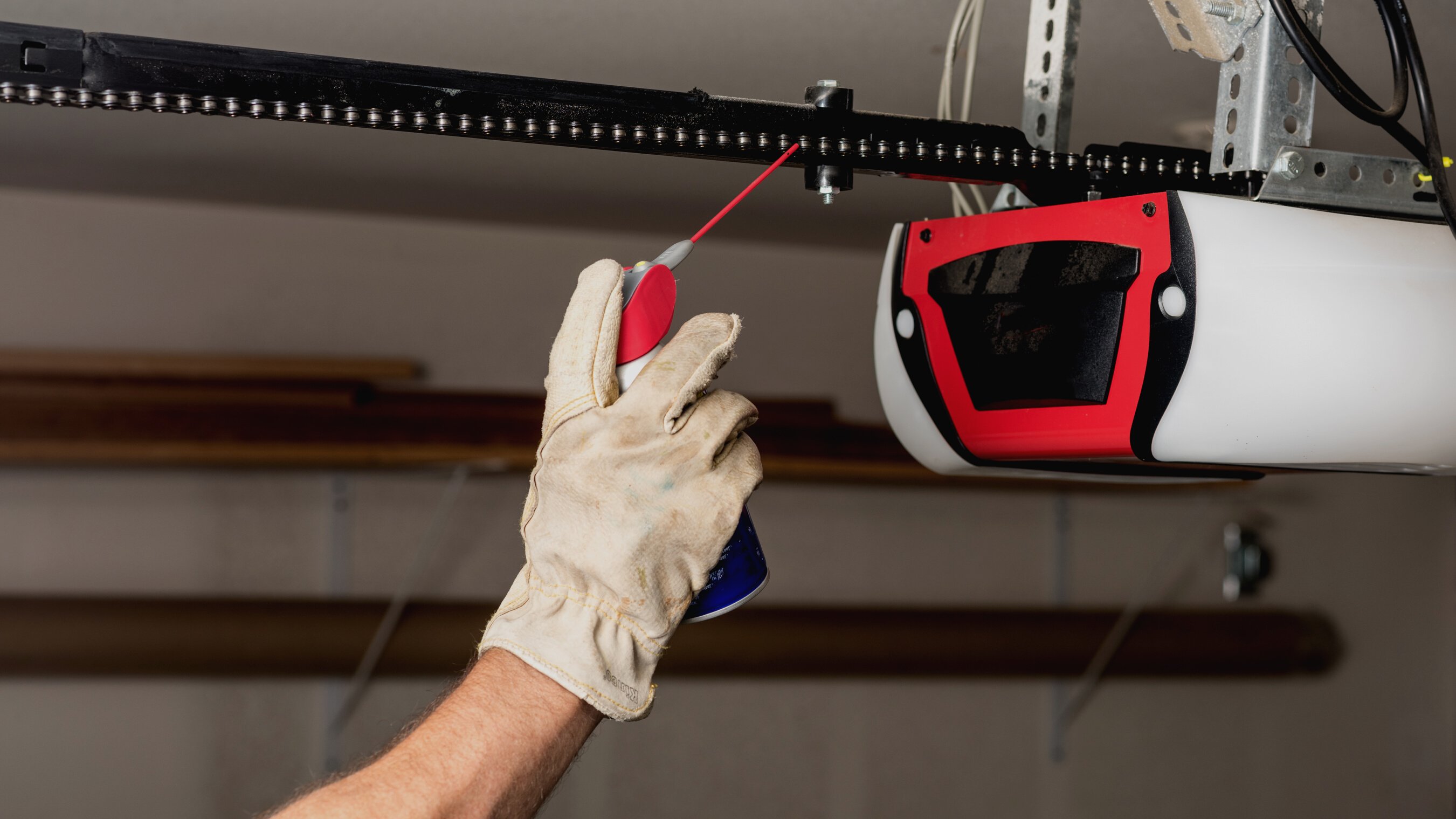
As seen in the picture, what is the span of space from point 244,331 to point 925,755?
5.87 feet

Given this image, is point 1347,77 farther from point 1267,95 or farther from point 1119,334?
point 1119,334

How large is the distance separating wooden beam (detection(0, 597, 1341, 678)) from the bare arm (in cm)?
153

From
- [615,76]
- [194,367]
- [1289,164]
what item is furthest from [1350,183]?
[194,367]

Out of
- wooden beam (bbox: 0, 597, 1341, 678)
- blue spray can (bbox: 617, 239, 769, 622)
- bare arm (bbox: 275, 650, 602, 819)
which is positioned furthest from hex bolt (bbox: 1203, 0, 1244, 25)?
wooden beam (bbox: 0, 597, 1341, 678)

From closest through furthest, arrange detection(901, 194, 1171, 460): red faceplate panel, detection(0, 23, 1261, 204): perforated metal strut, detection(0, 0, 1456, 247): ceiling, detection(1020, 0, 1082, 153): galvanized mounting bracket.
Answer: detection(0, 23, 1261, 204): perforated metal strut
detection(901, 194, 1171, 460): red faceplate panel
detection(1020, 0, 1082, 153): galvanized mounting bracket
detection(0, 0, 1456, 247): ceiling

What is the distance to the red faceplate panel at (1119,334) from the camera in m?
0.74

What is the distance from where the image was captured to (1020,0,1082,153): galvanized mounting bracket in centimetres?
91

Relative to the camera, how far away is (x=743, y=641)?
2.38m

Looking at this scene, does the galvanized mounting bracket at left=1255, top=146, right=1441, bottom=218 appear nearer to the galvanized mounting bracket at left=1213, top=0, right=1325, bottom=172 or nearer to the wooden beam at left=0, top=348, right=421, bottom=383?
→ the galvanized mounting bracket at left=1213, top=0, right=1325, bottom=172

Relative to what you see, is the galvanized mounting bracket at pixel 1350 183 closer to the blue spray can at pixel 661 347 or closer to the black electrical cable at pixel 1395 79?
the black electrical cable at pixel 1395 79

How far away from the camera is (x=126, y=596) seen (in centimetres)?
214

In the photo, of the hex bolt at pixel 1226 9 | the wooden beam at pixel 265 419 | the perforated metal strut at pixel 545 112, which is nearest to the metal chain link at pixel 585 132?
the perforated metal strut at pixel 545 112

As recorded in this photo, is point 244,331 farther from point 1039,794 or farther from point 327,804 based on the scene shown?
point 1039,794

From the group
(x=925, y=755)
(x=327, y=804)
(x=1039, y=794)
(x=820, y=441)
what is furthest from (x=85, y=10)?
(x=1039, y=794)
